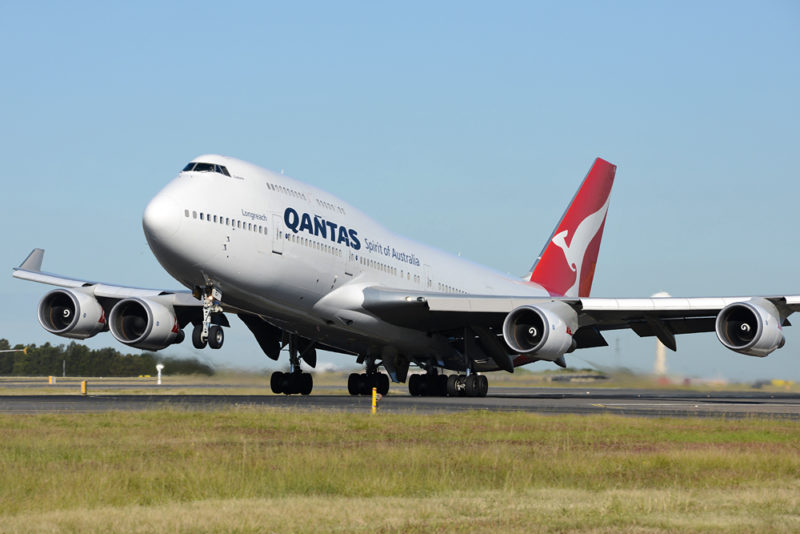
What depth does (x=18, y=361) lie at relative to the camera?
92.2m

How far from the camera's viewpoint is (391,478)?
10633 mm

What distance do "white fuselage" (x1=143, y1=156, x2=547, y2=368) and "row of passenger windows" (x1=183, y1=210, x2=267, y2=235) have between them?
3 centimetres

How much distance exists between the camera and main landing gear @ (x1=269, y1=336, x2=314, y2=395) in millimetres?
34844

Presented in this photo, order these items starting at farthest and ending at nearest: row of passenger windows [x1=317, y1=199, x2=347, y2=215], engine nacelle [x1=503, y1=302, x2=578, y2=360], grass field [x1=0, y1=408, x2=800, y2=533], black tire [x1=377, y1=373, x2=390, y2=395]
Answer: black tire [x1=377, y1=373, x2=390, y2=395] → row of passenger windows [x1=317, y1=199, x2=347, y2=215] → engine nacelle [x1=503, y1=302, x2=578, y2=360] → grass field [x1=0, y1=408, x2=800, y2=533]

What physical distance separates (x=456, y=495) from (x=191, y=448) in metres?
4.97

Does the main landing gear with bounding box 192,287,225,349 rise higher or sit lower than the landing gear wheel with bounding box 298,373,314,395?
higher

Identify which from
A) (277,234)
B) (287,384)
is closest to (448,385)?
(287,384)

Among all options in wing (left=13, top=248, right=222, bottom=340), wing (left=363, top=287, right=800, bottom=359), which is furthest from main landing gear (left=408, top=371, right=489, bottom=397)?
wing (left=13, top=248, right=222, bottom=340)

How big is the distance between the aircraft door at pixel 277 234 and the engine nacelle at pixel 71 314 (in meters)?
8.05

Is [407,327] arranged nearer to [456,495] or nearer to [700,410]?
[700,410]

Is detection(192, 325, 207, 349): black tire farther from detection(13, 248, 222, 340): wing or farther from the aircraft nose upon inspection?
detection(13, 248, 222, 340): wing

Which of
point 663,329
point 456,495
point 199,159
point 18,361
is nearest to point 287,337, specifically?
Answer: point 199,159

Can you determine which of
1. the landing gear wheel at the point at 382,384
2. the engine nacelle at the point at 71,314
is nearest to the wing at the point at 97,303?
the engine nacelle at the point at 71,314

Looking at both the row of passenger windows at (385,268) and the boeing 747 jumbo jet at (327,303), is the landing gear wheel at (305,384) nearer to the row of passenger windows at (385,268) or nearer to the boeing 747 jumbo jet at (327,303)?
the boeing 747 jumbo jet at (327,303)
